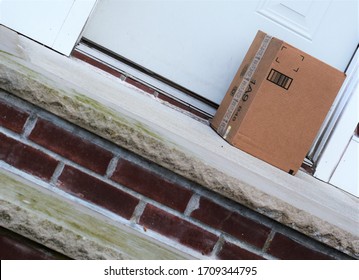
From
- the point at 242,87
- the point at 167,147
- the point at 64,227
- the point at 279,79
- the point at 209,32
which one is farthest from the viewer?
the point at 209,32

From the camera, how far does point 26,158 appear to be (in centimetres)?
142

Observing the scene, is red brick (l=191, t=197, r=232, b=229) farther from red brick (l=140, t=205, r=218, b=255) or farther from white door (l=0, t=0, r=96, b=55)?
white door (l=0, t=0, r=96, b=55)

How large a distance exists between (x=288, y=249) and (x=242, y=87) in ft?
2.91

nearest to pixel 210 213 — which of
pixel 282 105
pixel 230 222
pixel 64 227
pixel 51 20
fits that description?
pixel 230 222

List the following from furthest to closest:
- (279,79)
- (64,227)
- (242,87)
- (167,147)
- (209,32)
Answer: (209,32) < (242,87) < (279,79) < (167,147) < (64,227)

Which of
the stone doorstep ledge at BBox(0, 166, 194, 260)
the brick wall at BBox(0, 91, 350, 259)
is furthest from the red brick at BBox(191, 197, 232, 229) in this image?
the stone doorstep ledge at BBox(0, 166, 194, 260)

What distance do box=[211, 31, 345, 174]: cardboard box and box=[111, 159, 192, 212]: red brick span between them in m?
0.72

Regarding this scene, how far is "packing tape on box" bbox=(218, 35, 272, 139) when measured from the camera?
2.24 meters

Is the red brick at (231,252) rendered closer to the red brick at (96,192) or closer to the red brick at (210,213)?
the red brick at (210,213)

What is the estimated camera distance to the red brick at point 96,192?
1.43 meters

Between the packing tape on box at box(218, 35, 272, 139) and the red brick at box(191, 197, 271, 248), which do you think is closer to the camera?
the red brick at box(191, 197, 271, 248)

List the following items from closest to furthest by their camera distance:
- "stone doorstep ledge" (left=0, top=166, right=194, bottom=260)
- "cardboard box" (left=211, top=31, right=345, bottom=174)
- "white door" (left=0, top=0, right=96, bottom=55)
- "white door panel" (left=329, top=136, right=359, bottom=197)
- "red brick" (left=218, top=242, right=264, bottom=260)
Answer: "stone doorstep ledge" (left=0, top=166, right=194, bottom=260) → "red brick" (left=218, top=242, right=264, bottom=260) → "cardboard box" (left=211, top=31, right=345, bottom=174) → "white door" (left=0, top=0, right=96, bottom=55) → "white door panel" (left=329, top=136, right=359, bottom=197)

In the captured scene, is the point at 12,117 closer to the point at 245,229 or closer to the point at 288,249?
the point at 245,229

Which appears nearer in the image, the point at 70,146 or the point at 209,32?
the point at 70,146
